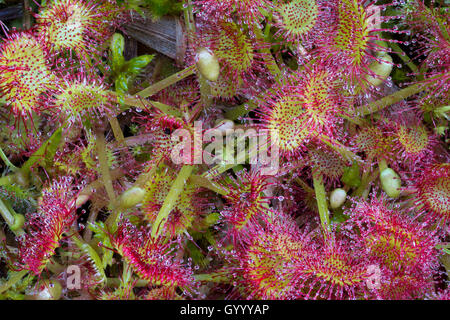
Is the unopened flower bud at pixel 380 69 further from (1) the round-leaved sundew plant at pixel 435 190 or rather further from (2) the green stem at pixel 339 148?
(1) the round-leaved sundew plant at pixel 435 190

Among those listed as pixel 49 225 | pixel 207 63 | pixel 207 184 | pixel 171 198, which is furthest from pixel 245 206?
pixel 49 225

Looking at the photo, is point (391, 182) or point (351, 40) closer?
point (351, 40)

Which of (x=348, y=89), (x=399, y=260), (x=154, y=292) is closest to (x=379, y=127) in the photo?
(x=348, y=89)

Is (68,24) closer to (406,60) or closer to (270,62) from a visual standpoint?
(270,62)

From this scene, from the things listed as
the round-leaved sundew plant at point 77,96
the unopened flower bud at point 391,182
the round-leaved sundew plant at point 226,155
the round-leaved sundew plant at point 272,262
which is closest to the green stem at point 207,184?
the round-leaved sundew plant at point 226,155

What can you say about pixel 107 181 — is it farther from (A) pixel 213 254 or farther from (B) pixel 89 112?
(A) pixel 213 254
